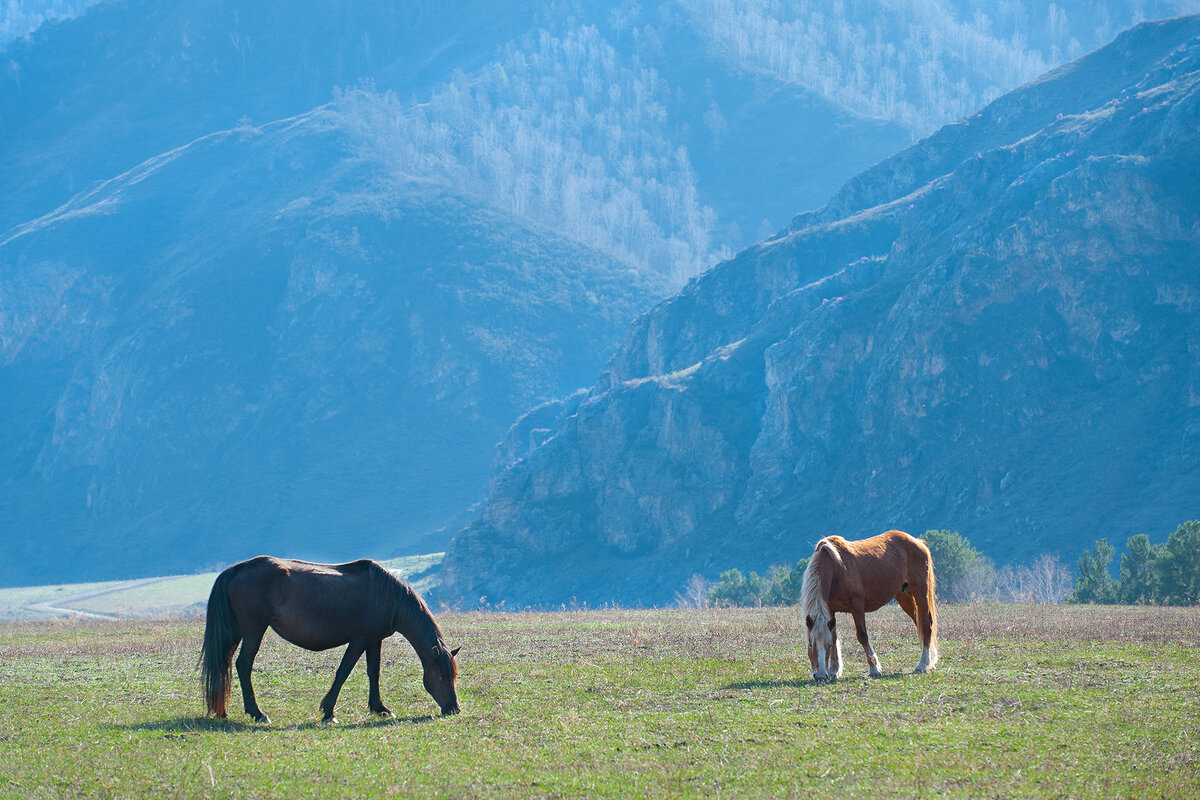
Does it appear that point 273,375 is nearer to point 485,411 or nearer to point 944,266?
point 485,411

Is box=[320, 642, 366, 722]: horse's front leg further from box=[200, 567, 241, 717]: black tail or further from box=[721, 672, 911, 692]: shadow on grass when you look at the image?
box=[721, 672, 911, 692]: shadow on grass

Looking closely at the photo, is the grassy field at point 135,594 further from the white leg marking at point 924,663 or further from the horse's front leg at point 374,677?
the white leg marking at point 924,663

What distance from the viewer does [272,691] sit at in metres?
20.0

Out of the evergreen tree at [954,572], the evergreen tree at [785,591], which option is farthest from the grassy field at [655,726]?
the evergreen tree at [954,572]

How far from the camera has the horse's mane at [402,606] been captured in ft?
58.3

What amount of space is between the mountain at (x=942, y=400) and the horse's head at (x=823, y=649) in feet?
233

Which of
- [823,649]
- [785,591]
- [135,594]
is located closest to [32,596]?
[135,594]

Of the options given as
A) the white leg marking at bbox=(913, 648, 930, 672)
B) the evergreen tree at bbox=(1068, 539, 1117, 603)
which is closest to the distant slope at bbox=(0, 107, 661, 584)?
the evergreen tree at bbox=(1068, 539, 1117, 603)


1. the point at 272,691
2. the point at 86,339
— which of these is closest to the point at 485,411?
the point at 86,339

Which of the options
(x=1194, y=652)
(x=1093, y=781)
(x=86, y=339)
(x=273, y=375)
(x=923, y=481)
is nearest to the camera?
(x=1093, y=781)

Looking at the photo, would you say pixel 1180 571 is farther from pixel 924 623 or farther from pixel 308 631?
pixel 308 631

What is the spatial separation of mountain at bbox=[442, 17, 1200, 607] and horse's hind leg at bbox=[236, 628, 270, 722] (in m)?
75.0

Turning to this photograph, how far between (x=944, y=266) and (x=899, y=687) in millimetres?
96537

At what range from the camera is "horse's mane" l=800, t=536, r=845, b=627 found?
19391 mm
